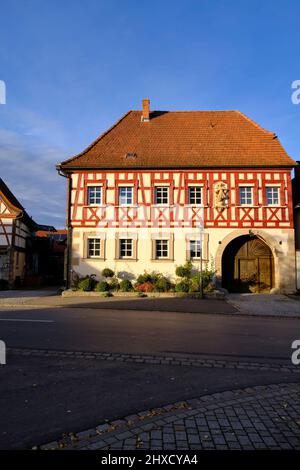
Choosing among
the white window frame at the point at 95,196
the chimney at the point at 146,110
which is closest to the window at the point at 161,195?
the white window frame at the point at 95,196

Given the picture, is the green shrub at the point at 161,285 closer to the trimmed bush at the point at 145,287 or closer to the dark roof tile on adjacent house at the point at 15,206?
the trimmed bush at the point at 145,287

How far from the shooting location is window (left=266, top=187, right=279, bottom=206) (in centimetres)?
1931

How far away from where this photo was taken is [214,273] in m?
18.4

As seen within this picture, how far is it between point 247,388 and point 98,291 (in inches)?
539

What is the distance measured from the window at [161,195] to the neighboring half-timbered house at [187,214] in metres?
0.05

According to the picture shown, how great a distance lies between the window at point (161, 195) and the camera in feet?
64.5

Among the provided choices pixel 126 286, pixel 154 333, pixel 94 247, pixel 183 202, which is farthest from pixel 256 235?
pixel 154 333

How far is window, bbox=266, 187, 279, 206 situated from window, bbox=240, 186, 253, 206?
1.00m

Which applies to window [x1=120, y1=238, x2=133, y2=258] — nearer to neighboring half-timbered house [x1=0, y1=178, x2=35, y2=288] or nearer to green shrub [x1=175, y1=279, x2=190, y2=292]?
green shrub [x1=175, y1=279, x2=190, y2=292]

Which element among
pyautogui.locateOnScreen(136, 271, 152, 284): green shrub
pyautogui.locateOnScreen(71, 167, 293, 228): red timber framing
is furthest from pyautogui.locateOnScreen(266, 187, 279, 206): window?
pyautogui.locateOnScreen(136, 271, 152, 284): green shrub

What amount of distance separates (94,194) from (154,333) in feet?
43.5
